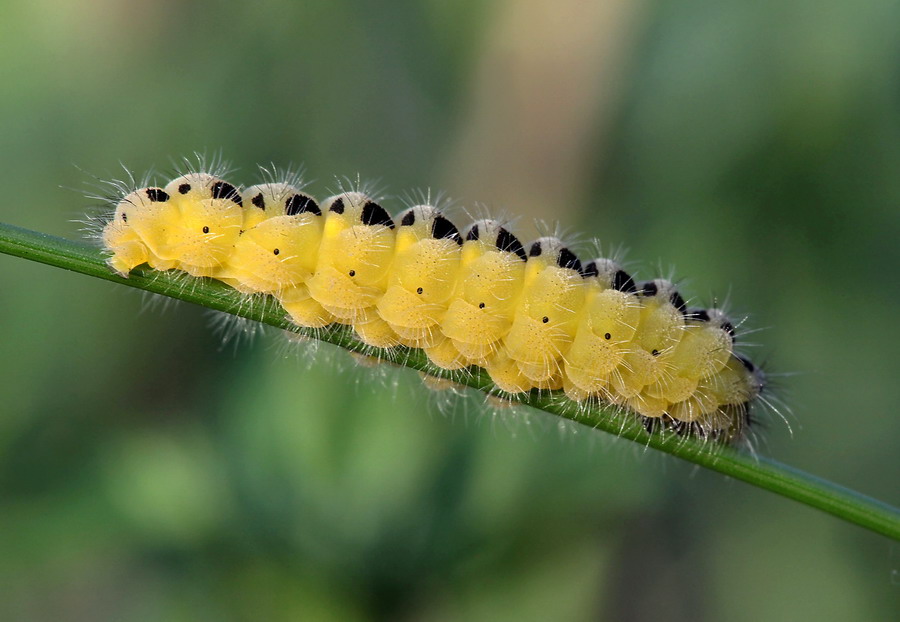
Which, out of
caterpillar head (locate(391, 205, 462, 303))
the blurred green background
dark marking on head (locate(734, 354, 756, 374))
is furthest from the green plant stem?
the blurred green background

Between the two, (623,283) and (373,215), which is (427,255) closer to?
(373,215)

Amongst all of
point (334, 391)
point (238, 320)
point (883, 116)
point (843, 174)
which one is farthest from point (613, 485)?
point (883, 116)

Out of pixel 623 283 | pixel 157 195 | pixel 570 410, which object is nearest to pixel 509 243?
pixel 623 283

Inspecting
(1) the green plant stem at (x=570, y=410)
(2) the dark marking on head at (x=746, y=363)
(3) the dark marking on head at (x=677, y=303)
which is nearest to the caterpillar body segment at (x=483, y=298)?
(1) the green plant stem at (x=570, y=410)

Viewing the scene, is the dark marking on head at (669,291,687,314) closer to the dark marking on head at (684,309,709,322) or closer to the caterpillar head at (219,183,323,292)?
the dark marking on head at (684,309,709,322)

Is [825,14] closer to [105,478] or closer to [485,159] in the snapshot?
[485,159]

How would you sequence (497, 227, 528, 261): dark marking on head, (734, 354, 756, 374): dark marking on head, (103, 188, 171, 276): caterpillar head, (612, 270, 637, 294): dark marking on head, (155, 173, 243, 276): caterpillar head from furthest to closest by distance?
1. (734, 354, 756, 374): dark marking on head
2. (612, 270, 637, 294): dark marking on head
3. (497, 227, 528, 261): dark marking on head
4. (155, 173, 243, 276): caterpillar head
5. (103, 188, 171, 276): caterpillar head

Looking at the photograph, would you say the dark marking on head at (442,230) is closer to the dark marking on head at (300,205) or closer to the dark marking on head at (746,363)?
the dark marking on head at (300,205)
